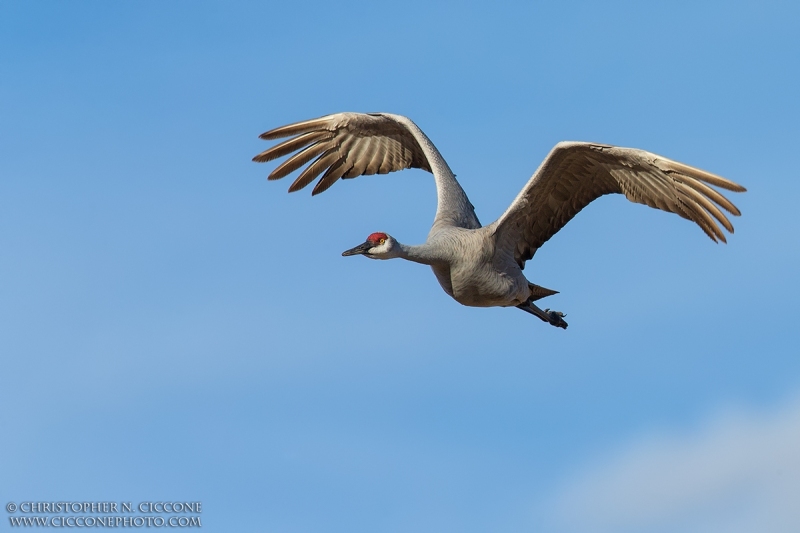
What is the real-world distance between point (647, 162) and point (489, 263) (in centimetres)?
255

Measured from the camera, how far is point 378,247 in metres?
15.5

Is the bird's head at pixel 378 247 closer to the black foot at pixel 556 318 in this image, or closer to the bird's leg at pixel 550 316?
the bird's leg at pixel 550 316

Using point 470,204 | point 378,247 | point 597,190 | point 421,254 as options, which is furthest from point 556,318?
point 378,247

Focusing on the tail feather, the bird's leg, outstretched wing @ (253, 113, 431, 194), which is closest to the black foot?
the bird's leg

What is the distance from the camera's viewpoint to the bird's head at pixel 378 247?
1540 cm

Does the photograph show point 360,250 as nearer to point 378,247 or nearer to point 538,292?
point 378,247

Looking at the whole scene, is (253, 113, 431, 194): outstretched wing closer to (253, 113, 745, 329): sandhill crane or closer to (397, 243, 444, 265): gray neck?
(253, 113, 745, 329): sandhill crane

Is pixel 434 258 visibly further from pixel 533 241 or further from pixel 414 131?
pixel 414 131

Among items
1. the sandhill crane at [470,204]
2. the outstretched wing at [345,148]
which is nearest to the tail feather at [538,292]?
the sandhill crane at [470,204]

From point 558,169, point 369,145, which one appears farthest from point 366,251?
point 369,145

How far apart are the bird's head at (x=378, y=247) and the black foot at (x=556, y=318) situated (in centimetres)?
390

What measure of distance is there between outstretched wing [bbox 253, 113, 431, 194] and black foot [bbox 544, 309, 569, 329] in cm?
307

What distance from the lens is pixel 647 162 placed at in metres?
15.4

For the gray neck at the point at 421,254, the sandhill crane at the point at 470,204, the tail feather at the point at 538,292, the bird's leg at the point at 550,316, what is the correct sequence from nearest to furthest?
1. the sandhill crane at the point at 470,204
2. the gray neck at the point at 421,254
3. the tail feather at the point at 538,292
4. the bird's leg at the point at 550,316
